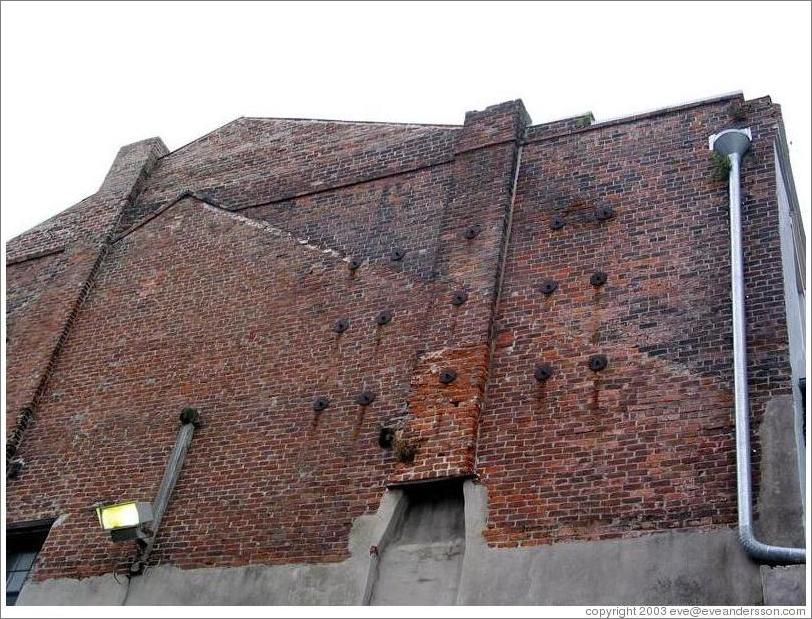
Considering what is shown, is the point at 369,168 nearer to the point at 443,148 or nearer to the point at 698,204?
the point at 443,148

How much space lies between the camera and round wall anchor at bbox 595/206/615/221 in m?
10.4

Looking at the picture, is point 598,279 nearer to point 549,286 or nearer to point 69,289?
point 549,286

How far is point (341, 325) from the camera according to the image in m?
11.0

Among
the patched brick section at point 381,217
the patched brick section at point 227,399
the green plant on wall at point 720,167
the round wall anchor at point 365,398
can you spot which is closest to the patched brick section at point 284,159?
the patched brick section at point 381,217

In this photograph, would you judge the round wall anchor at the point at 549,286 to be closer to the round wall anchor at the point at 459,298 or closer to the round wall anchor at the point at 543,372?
the round wall anchor at the point at 459,298

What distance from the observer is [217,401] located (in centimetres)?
1108

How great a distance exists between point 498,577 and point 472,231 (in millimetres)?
4018

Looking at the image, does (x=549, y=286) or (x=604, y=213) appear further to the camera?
(x=604, y=213)

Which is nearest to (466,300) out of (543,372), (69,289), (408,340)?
(408,340)

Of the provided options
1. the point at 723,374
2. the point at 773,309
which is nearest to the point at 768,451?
the point at 723,374

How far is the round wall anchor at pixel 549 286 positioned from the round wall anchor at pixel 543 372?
36.7 inches

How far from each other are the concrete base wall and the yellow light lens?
2.34 feet

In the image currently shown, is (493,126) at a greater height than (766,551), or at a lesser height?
greater

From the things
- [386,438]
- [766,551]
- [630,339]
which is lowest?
[766,551]
